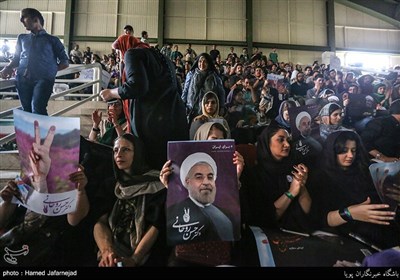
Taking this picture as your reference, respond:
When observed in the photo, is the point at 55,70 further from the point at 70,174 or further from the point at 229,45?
the point at 229,45

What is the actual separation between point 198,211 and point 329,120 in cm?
89

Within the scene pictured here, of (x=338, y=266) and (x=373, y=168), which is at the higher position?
(x=373, y=168)

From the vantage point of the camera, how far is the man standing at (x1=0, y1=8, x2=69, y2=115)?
1.39m

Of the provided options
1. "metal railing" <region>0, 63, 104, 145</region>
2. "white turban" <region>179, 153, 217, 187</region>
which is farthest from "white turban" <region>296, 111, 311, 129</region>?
"metal railing" <region>0, 63, 104, 145</region>

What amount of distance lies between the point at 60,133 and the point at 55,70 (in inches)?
13.9

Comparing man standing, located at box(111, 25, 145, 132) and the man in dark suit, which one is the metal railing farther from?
the man in dark suit

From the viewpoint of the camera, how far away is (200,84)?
1628mm

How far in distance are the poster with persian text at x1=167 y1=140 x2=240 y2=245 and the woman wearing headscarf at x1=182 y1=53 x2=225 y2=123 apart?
245 mm

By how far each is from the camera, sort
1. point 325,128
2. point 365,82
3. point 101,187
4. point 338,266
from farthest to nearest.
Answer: point 365,82 → point 325,128 → point 101,187 → point 338,266

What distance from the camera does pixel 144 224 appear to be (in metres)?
1.29

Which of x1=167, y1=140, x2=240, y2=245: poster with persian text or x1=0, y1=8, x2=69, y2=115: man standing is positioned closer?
x1=167, y1=140, x2=240, y2=245: poster with persian text

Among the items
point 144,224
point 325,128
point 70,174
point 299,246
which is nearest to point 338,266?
point 299,246

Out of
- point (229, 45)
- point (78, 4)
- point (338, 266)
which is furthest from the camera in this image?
point (229, 45)

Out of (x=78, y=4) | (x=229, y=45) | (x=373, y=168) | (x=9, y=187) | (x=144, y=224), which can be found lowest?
(x=144, y=224)
